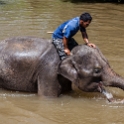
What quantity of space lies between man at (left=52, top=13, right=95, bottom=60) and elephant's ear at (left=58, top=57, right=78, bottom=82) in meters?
0.15

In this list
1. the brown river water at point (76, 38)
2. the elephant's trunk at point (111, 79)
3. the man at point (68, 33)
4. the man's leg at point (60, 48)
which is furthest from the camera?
the man's leg at point (60, 48)

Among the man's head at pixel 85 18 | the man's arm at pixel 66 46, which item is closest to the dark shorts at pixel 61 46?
the man's arm at pixel 66 46

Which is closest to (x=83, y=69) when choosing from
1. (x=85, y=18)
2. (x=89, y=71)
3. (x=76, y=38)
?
(x=89, y=71)

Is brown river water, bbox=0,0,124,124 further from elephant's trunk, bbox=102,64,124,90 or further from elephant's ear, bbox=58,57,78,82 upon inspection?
elephant's ear, bbox=58,57,78,82

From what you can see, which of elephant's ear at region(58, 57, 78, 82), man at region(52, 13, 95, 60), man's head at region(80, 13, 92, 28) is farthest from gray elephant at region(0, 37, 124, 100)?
man's head at region(80, 13, 92, 28)

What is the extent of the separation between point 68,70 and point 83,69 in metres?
0.23

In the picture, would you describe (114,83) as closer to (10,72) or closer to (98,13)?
(10,72)

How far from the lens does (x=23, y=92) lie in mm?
6254

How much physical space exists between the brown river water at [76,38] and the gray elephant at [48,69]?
8.0 inches

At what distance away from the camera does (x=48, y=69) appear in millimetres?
5875

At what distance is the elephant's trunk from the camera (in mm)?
5547

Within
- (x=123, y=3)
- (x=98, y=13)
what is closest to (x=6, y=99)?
(x=98, y=13)

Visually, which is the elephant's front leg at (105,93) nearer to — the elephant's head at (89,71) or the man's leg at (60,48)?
the elephant's head at (89,71)

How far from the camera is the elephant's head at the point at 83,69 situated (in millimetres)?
5605
